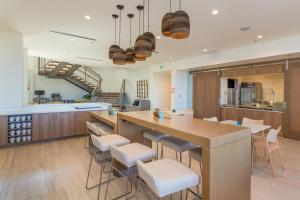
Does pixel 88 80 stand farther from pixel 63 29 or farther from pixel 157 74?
pixel 63 29

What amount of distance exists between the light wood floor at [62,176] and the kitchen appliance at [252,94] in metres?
2.87

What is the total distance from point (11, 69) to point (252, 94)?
7.81 meters

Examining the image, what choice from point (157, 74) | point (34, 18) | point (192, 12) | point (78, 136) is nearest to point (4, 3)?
point (34, 18)

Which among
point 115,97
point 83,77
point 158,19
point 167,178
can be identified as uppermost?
point 158,19

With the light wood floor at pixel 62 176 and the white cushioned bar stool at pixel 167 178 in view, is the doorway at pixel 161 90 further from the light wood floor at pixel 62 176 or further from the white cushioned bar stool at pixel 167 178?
the white cushioned bar stool at pixel 167 178

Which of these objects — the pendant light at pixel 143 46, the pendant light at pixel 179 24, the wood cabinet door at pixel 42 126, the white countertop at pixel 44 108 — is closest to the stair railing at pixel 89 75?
the white countertop at pixel 44 108

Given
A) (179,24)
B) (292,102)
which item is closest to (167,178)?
(179,24)

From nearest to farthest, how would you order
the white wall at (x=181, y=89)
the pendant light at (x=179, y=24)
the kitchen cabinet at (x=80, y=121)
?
1. the pendant light at (x=179, y=24)
2. the kitchen cabinet at (x=80, y=121)
3. the white wall at (x=181, y=89)

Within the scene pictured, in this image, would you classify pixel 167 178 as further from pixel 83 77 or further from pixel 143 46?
pixel 83 77

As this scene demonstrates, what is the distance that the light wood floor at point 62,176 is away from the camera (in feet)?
7.78

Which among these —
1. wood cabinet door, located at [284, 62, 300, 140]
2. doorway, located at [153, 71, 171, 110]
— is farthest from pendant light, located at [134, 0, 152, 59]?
doorway, located at [153, 71, 171, 110]

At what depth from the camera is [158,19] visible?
11.9 ft

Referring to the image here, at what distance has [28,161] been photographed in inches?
136

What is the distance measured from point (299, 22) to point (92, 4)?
164 inches
